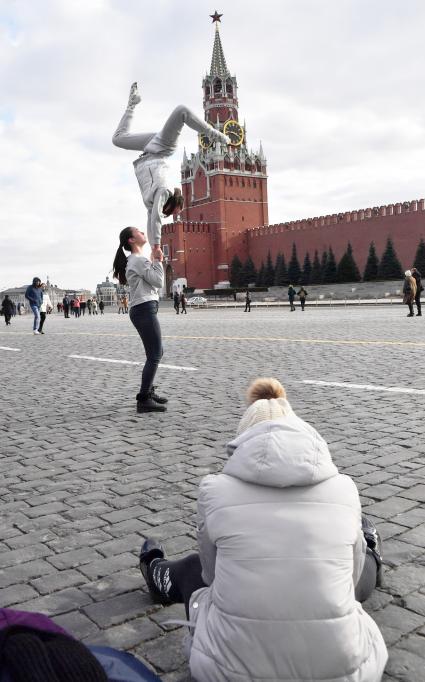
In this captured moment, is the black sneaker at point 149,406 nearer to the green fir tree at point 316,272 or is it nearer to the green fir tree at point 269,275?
the green fir tree at point 316,272

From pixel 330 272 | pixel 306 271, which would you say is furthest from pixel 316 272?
pixel 330 272

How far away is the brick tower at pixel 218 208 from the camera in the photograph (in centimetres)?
6744

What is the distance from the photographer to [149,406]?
18.6 ft

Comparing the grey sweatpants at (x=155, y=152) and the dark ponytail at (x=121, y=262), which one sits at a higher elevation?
the grey sweatpants at (x=155, y=152)

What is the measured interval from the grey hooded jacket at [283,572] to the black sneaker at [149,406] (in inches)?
157

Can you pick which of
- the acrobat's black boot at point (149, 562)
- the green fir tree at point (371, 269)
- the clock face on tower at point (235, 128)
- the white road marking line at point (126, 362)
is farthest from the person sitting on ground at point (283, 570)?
the clock face on tower at point (235, 128)

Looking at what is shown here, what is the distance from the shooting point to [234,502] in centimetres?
166

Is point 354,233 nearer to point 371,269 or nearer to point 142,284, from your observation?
point 371,269

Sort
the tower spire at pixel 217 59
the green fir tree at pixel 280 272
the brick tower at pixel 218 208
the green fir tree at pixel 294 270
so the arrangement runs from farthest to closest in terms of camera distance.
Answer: the tower spire at pixel 217 59 → the brick tower at pixel 218 208 → the green fir tree at pixel 280 272 → the green fir tree at pixel 294 270

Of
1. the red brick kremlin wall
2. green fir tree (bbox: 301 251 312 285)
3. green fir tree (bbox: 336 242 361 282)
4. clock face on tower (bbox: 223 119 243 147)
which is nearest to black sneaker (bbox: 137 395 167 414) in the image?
the red brick kremlin wall

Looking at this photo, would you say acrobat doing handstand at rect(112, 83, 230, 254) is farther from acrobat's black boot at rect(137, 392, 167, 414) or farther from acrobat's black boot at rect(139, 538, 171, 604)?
acrobat's black boot at rect(139, 538, 171, 604)

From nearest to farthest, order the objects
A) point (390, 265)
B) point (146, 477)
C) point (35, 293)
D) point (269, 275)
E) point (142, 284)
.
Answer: point (146, 477)
point (142, 284)
point (35, 293)
point (390, 265)
point (269, 275)

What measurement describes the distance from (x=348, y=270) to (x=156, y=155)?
160 ft

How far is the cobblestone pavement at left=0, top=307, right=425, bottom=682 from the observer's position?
2225 millimetres
